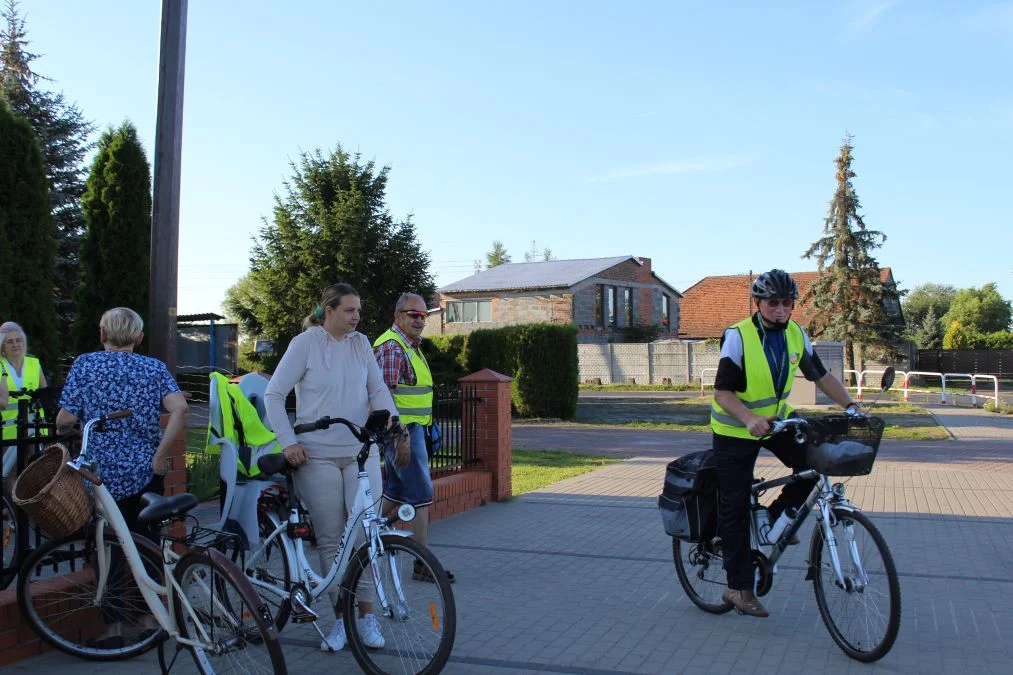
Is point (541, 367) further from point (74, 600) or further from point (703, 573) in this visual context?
point (74, 600)

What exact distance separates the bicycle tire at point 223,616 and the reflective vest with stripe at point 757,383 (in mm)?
2581

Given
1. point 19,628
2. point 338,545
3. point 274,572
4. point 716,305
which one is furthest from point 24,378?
point 716,305

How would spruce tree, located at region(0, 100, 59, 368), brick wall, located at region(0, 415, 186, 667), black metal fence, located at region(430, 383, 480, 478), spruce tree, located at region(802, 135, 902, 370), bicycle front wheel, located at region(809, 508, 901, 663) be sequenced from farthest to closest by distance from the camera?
spruce tree, located at region(802, 135, 902, 370) < spruce tree, located at region(0, 100, 59, 368) < black metal fence, located at region(430, 383, 480, 478) < brick wall, located at region(0, 415, 186, 667) < bicycle front wheel, located at region(809, 508, 901, 663)

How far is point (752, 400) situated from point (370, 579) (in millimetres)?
2277

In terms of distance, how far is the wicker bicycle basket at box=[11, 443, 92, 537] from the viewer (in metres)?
4.25

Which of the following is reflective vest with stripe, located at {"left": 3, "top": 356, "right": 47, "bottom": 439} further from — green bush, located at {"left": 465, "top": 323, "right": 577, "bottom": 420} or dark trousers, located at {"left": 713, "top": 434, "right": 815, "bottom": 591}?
green bush, located at {"left": 465, "top": 323, "right": 577, "bottom": 420}

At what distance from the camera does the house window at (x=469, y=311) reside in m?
49.2

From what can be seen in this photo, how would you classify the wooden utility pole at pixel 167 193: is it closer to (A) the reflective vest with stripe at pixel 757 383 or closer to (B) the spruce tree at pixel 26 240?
(A) the reflective vest with stripe at pixel 757 383

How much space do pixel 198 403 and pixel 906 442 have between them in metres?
18.1

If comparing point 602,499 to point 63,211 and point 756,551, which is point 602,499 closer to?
point 756,551

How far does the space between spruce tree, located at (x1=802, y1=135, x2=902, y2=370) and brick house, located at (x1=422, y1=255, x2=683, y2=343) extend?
9185 millimetres

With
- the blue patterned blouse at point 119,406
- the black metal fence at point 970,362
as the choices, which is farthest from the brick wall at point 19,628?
the black metal fence at point 970,362

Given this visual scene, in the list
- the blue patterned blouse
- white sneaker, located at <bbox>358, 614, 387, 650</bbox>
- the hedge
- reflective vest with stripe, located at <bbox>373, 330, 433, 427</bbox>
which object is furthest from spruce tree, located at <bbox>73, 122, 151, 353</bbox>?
white sneaker, located at <bbox>358, 614, 387, 650</bbox>

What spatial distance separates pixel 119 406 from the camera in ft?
15.8
